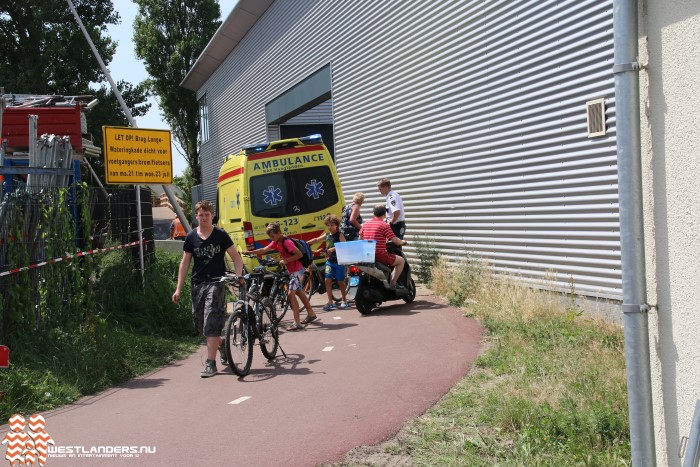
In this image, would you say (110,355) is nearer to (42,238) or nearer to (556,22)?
(42,238)

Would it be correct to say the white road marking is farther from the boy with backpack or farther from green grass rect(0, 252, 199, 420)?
the boy with backpack

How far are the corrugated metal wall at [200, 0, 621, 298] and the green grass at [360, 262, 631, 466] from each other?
60.3 inches

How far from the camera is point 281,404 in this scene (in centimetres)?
659

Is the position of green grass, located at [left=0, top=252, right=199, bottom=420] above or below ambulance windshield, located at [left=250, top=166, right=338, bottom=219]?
below

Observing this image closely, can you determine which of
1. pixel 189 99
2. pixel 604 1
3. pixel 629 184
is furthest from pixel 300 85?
pixel 189 99

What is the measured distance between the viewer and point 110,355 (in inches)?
330

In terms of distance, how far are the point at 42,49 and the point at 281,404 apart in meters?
29.9

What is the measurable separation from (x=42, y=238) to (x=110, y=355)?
156 cm

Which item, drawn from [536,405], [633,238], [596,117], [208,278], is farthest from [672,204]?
[596,117]

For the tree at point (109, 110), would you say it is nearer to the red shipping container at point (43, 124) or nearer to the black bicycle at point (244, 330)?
the red shipping container at point (43, 124)

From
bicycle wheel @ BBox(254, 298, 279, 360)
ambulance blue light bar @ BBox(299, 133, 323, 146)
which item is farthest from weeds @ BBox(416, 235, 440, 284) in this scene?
bicycle wheel @ BBox(254, 298, 279, 360)

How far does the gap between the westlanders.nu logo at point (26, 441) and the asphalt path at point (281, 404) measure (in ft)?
0.33

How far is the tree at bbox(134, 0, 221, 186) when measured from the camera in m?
46.6

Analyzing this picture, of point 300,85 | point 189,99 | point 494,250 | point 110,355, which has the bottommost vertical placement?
point 110,355
